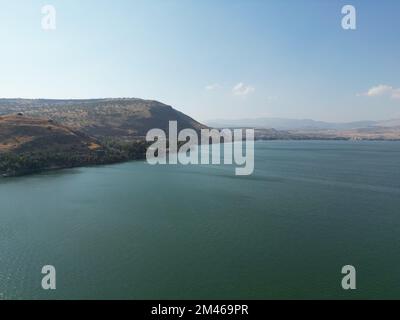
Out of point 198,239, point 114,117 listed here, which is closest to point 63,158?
point 198,239

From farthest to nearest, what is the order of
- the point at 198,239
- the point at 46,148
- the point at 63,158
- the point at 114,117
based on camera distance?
the point at 114,117 → the point at 46,148 → the point at 63,158 → the point at 198,239

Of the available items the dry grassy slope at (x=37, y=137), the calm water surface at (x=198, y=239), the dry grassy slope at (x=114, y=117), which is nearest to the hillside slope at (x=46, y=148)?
the dry grassy slope at (x=37, y=137)

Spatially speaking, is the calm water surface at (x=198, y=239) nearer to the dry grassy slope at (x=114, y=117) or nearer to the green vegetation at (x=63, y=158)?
the green vegetation at (x=63, y=158)

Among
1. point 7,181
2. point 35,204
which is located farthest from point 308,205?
point 7,181

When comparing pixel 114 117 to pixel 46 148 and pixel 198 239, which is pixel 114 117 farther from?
pixel 198 239

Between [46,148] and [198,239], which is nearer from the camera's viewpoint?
[198,239]

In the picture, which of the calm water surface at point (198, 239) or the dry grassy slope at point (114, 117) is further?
the dry grassy slope at point (114, 117)
